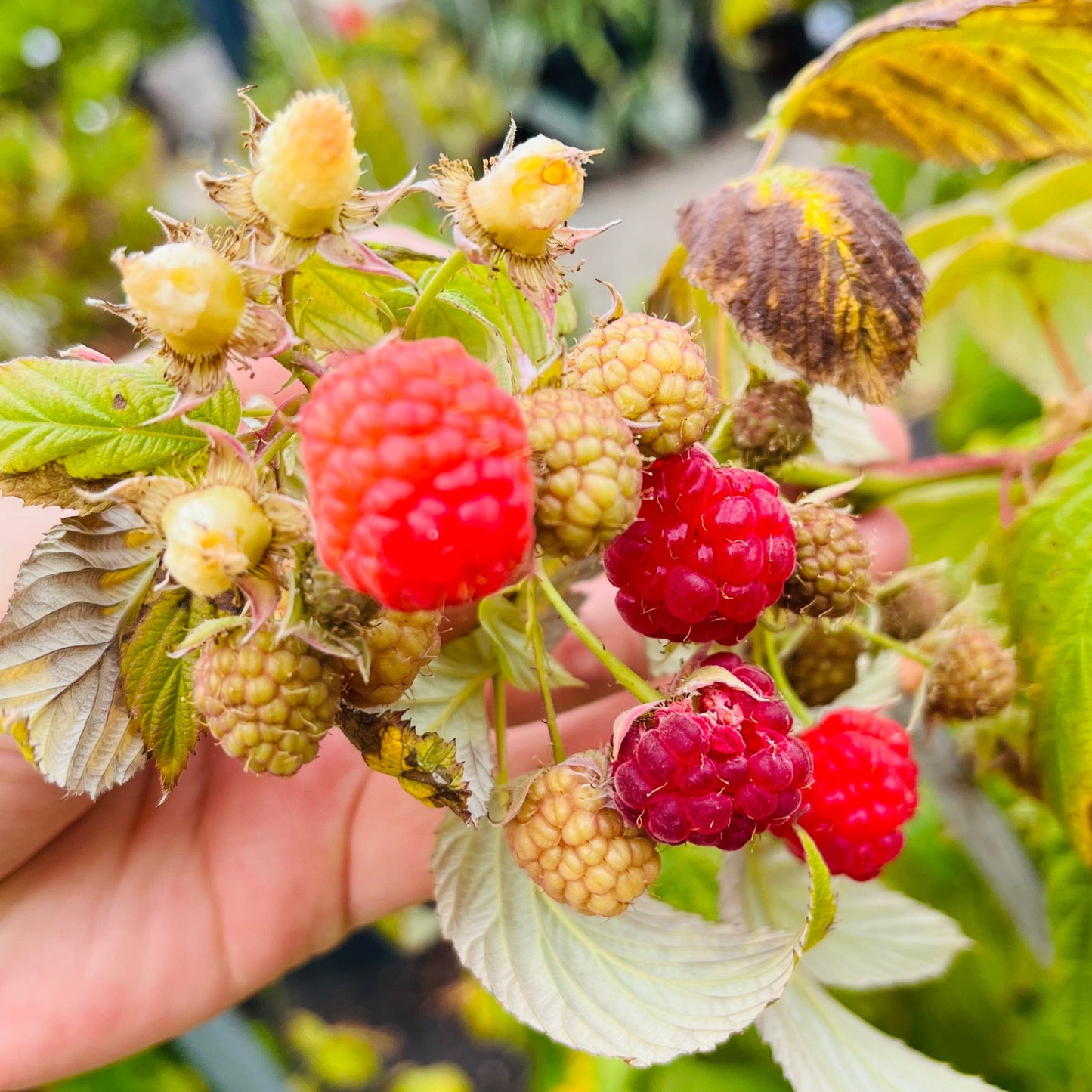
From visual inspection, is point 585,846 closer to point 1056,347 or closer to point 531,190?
point 531,190

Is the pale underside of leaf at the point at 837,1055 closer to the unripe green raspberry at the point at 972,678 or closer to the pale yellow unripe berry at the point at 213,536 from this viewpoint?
the unripe green raspberry at the point at 972,678

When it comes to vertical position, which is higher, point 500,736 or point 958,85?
point 958,85

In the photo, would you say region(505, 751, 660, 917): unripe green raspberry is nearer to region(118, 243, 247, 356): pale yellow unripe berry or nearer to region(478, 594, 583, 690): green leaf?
region(478, 594, 583, 690): green leaf

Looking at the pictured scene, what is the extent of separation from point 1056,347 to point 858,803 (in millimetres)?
673

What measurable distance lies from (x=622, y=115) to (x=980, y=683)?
3363mm

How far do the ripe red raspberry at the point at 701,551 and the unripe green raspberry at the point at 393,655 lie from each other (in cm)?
11

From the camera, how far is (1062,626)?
0.72 meters

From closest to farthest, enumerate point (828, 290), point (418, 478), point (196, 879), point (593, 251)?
point (418, 478), point (828, 290), point (196, 879), point (593, 251)

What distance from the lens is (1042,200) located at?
1011 millimetres

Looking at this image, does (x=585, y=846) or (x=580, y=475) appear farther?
(x=585, y=846)

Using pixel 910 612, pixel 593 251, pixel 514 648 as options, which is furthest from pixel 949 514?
pixel 593 251

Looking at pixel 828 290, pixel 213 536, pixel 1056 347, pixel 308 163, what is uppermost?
pixel 308 163

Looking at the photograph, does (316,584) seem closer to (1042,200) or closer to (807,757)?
(807,757)

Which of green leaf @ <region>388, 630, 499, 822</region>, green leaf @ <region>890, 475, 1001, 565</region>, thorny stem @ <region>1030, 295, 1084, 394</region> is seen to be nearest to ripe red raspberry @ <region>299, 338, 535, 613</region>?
green leaf @ <region>388, 630, 499, 822</region>
